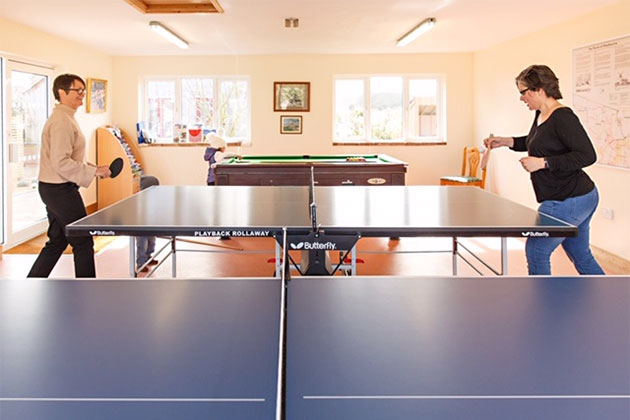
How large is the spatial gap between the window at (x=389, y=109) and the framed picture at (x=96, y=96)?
3.46 m

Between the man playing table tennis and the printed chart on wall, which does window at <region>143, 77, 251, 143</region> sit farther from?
the man playing table tennis

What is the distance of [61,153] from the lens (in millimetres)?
3320

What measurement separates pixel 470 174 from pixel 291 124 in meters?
2.83

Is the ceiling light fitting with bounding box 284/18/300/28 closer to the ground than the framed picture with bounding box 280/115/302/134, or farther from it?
farther from it

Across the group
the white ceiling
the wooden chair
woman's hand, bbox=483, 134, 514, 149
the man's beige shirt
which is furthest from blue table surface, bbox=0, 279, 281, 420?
the wooden chair

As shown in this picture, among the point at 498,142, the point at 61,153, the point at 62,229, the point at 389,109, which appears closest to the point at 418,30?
the point at 389,109

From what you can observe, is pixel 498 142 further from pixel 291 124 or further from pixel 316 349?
pixel 291 124

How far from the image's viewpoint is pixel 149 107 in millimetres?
8711

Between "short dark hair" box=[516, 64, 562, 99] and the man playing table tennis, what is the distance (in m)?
2.54

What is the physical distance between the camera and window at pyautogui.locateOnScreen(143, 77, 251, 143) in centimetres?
862

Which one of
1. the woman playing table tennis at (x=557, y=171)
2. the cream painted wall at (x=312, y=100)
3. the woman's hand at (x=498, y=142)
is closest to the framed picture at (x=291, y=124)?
the cream painted wall at (x=312, y=100)

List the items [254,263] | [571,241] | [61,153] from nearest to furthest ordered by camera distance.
A: 1. [571,241]
2. [61,153]
3. [254,263]

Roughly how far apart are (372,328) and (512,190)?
6.47 meters

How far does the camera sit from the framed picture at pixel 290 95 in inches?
334
